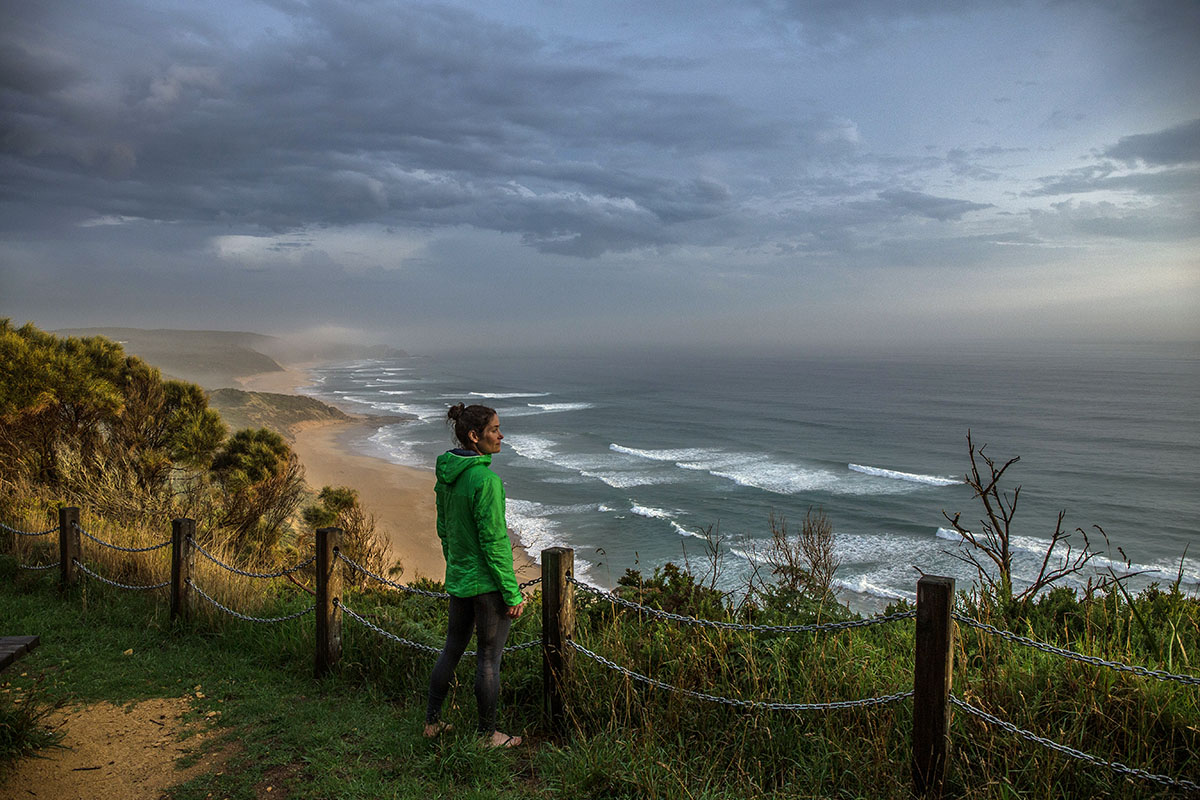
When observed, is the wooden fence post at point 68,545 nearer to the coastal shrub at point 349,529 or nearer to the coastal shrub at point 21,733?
the coastal shrub at point 21,733

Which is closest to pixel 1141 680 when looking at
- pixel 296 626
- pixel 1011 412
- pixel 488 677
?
pixel 488 677

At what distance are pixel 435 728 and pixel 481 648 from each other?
0.58 meters

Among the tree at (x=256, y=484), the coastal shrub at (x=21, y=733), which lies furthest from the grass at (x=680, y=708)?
the tree at (x=256, y=484)

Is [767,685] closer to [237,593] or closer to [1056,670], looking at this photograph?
[1056,670]

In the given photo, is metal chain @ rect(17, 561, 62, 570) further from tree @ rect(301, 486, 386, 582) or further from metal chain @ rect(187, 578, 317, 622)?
tree @ rect(301, 486, 386, 582)

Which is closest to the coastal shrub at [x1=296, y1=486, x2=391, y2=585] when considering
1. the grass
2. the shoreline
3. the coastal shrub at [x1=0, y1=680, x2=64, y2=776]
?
the shoreline

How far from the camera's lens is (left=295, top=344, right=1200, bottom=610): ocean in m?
21.8

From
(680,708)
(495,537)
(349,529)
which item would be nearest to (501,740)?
(680,708)

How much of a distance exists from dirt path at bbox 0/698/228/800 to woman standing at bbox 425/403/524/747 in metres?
1.56

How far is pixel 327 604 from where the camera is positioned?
5176mm

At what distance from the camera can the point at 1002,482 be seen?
108 ft

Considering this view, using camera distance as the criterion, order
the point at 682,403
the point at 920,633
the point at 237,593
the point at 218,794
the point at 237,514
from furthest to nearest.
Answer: the point at 682,403
the point at 237,514
the point at 237,593
the point at 218,794
the point at 920,633

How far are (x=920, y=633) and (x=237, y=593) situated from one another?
602 cm

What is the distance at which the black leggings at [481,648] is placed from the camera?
3957mm
